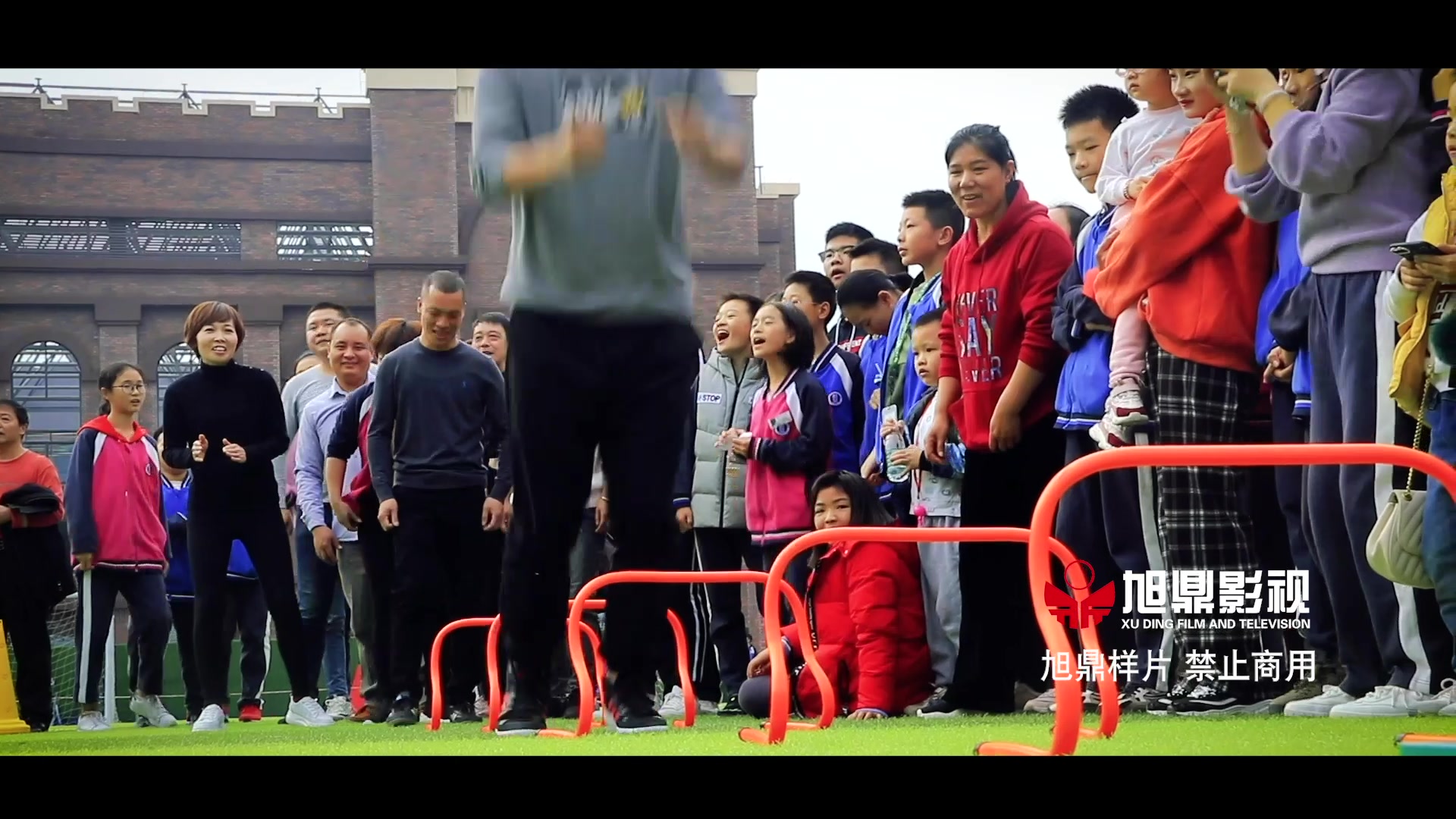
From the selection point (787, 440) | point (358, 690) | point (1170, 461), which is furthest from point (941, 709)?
point (358, 690)

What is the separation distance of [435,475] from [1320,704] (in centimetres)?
292

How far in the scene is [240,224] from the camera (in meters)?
10.6

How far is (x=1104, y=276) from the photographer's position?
4.00m

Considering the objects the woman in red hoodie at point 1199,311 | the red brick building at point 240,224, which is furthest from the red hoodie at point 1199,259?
the red brick building at point 240,224

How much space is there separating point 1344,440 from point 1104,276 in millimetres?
762

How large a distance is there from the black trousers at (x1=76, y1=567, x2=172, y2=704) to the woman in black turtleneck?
831 millimetres

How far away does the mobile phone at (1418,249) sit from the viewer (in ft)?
10.2

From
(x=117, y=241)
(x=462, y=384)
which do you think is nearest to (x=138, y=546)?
(x=462, y=384)

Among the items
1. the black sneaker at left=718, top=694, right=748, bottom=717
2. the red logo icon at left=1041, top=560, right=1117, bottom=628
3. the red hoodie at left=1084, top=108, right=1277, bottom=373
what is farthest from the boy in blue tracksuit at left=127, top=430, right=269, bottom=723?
the red logo icon at left=1041, top=560, right=1117, bottom=628

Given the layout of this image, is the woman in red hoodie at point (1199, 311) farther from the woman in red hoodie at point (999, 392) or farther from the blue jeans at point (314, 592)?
the blue jeans at point (314, 592)

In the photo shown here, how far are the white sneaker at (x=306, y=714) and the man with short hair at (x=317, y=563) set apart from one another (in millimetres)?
447
